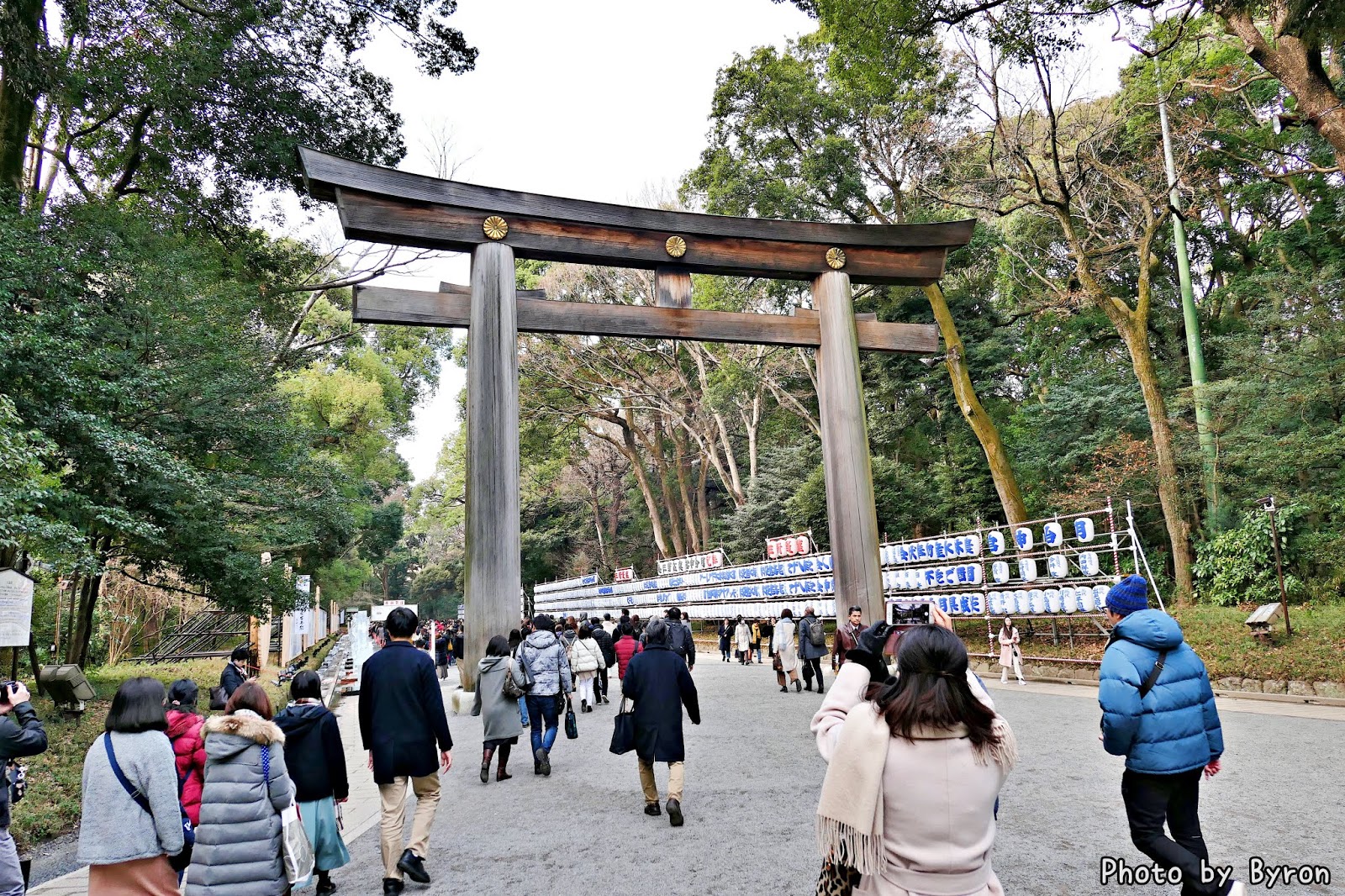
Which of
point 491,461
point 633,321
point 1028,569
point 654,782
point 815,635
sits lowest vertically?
point 654,782

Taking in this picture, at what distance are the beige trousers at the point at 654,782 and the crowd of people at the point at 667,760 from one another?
2 centimetres

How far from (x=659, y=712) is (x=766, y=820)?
993mm

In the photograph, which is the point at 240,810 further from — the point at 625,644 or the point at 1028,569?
the point at 1028,569

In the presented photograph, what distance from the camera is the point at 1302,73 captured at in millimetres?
9609

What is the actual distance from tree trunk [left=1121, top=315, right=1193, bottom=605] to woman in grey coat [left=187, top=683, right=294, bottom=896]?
55.9 feet

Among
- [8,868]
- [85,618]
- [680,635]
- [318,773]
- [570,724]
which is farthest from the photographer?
[85,618]

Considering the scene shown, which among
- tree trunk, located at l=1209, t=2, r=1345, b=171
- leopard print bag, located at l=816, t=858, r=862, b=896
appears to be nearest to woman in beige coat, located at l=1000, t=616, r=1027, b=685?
tree trunk, located at l=1209, t=2, r=1345, b=171

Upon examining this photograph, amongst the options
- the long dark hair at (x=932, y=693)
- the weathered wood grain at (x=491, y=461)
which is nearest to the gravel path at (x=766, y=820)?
the weathered wood grain at (x=491, y=461)

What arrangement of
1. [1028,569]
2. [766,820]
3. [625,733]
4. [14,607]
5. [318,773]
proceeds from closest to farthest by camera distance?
[318,773] < [766,820] < [625,733] < [14,607] < [1028,569]

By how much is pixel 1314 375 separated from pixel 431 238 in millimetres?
14741

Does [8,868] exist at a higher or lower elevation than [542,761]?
higher

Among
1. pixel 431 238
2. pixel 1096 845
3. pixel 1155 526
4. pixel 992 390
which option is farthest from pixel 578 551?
pixel 1096 845

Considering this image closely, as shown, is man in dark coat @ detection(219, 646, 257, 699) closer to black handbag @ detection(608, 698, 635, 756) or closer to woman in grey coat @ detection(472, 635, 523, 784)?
woman in grey coat @ detection(472, 635, 523, 784)

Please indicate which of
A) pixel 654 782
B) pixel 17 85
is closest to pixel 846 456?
pixel 654 782
